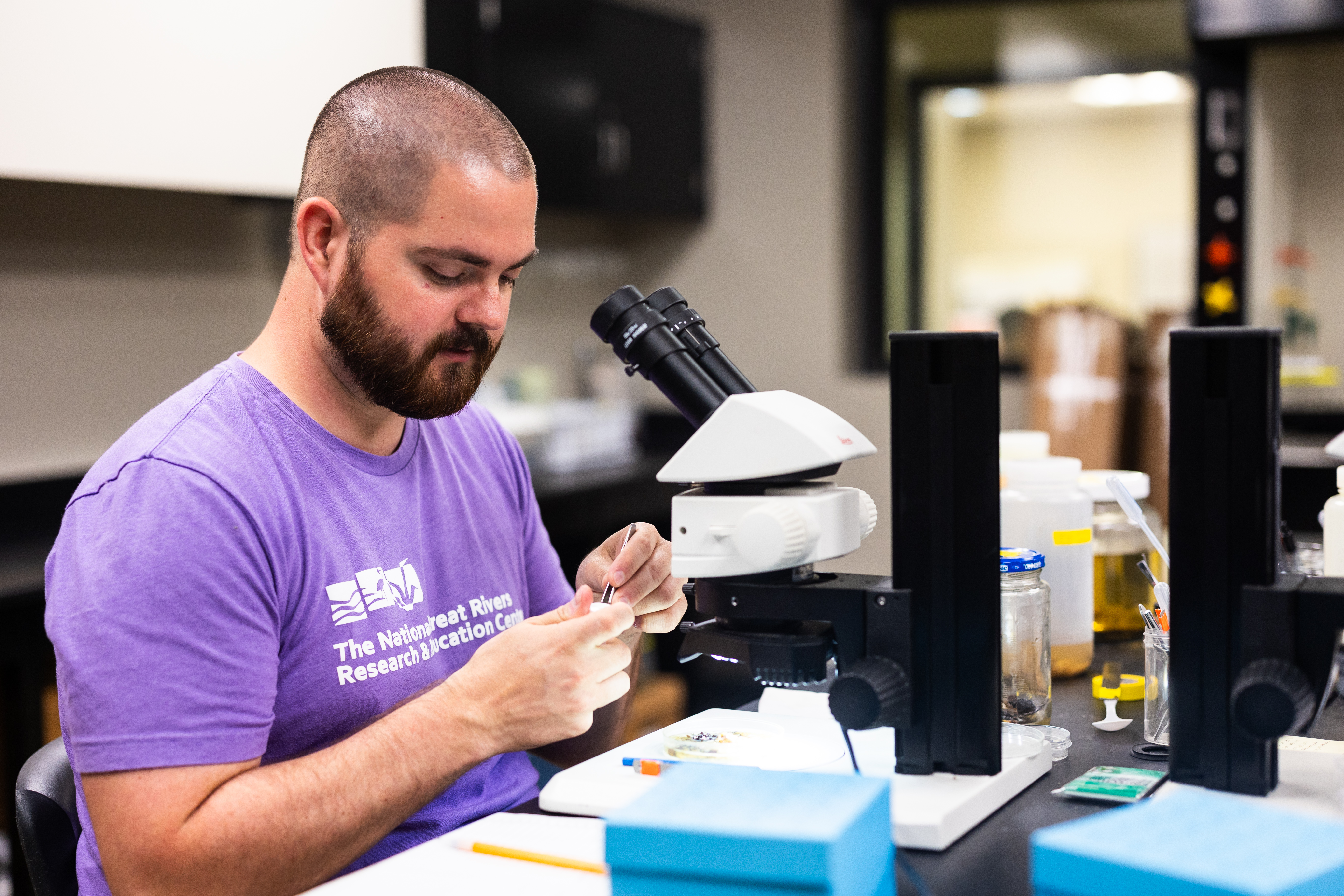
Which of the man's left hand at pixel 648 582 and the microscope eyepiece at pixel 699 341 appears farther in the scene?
the man's left hand at pixel 648 582

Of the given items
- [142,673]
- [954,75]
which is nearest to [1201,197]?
[954,75]

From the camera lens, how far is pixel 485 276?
135cm

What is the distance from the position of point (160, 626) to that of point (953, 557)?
672mm

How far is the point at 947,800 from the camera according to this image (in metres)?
1.01

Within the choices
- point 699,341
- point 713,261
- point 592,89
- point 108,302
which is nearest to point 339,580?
point 699,341

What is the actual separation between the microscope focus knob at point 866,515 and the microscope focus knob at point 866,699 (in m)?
0.13

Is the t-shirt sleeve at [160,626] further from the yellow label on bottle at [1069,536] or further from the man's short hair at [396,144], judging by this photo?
the yellow label on bottle at [1069,536]

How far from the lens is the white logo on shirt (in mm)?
1263

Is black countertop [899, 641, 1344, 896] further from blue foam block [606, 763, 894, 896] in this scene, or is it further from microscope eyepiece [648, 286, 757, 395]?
microscope eyepiece [648, 286, 757, 395]

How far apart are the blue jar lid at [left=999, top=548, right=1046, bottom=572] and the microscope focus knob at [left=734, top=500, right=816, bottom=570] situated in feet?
1.14

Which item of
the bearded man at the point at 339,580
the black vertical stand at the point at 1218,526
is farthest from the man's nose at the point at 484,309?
the black vertical stand at the point at 1218,526

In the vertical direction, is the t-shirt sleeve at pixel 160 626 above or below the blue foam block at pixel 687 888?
above

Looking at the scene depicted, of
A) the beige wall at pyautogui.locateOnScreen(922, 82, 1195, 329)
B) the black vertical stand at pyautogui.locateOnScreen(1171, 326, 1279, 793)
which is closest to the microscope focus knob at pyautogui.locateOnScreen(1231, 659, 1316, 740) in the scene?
the black vertical stand at pyautogui.locateOnScreen(1171, 326, 1279, 793)

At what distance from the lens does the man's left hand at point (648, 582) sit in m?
1.32
